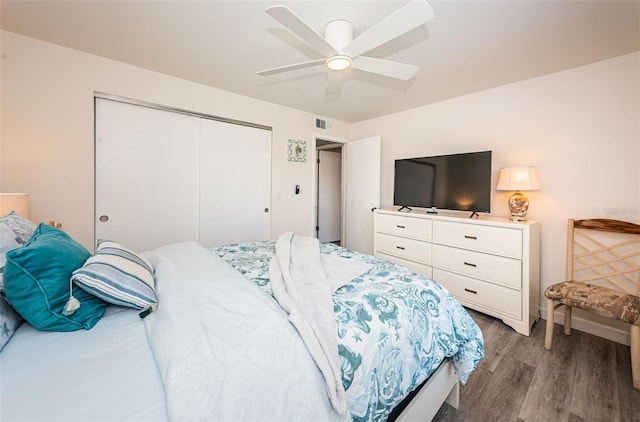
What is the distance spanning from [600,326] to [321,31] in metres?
3.26

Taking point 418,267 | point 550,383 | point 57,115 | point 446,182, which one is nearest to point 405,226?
point 418,267

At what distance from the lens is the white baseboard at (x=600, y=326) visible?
204 centimetres

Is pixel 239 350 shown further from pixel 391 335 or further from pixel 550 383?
pixel 550 383

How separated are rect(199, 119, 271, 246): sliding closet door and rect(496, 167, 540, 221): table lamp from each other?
2.62 metres

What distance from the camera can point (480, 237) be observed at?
7.86 feet

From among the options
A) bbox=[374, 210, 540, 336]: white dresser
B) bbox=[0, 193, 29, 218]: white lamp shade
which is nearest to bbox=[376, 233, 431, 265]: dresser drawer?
bbox=[374, 210, 540, 336]: white dresser

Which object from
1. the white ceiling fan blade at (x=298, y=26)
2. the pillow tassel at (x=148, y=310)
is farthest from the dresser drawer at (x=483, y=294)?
the pillow tassel at (x=148, y=310)

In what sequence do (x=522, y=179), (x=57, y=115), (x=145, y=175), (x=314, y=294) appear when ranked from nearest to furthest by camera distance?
(x=314, y=294) → (x=57, y=115) → (x=522, y=179) → (x=145, y=175)

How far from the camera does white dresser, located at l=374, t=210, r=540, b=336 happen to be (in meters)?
2.17

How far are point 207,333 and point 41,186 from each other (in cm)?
233

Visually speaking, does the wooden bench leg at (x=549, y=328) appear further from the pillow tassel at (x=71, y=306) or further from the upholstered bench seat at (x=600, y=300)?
the pillow tassel at (x=71, y=306)

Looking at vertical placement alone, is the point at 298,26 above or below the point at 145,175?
above

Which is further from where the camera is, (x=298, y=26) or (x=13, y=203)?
(x=13, y=203)

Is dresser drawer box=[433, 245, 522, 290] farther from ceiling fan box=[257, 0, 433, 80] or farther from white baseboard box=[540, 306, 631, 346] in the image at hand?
ceiling fan box=[257, 0, 433, 80]
